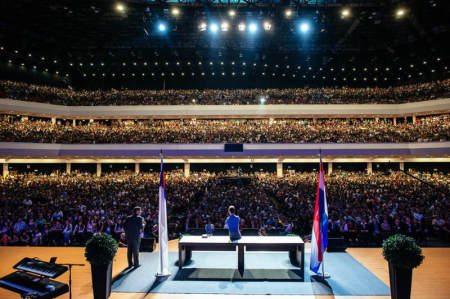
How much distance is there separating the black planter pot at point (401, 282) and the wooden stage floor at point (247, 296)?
681mm

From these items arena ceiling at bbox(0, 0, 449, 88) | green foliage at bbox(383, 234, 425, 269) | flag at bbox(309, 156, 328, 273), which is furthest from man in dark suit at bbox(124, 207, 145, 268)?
arena ceiling at bbox(0, 0, 449, 88)

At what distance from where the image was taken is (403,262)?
476 cm

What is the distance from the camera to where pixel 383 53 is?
21.8m

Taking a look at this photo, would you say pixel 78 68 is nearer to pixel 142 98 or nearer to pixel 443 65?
pixel 142 98

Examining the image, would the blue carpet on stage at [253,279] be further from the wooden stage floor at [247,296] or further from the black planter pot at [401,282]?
the black planter pot at [401,282]

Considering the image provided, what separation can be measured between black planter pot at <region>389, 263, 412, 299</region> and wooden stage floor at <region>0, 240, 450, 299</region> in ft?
2.23

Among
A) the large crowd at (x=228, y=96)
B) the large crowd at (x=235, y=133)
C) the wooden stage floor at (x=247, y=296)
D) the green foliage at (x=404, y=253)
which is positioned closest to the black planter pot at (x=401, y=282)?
the green foliage at (x=404, y=253)

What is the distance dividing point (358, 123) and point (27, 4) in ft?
89.8

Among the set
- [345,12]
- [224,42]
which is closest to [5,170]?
[224,42]

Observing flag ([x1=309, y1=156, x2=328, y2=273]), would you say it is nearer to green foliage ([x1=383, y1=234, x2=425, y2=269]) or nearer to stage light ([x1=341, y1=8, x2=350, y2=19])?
green foliage ([x1=383, y1=234, x2=425, y2=269])

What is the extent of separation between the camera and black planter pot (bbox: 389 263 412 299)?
476cm

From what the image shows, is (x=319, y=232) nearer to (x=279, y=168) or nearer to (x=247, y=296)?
(x=247, y=296)

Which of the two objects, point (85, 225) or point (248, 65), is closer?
point (85, 225)

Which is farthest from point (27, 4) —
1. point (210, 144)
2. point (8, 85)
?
point (210, 144)
